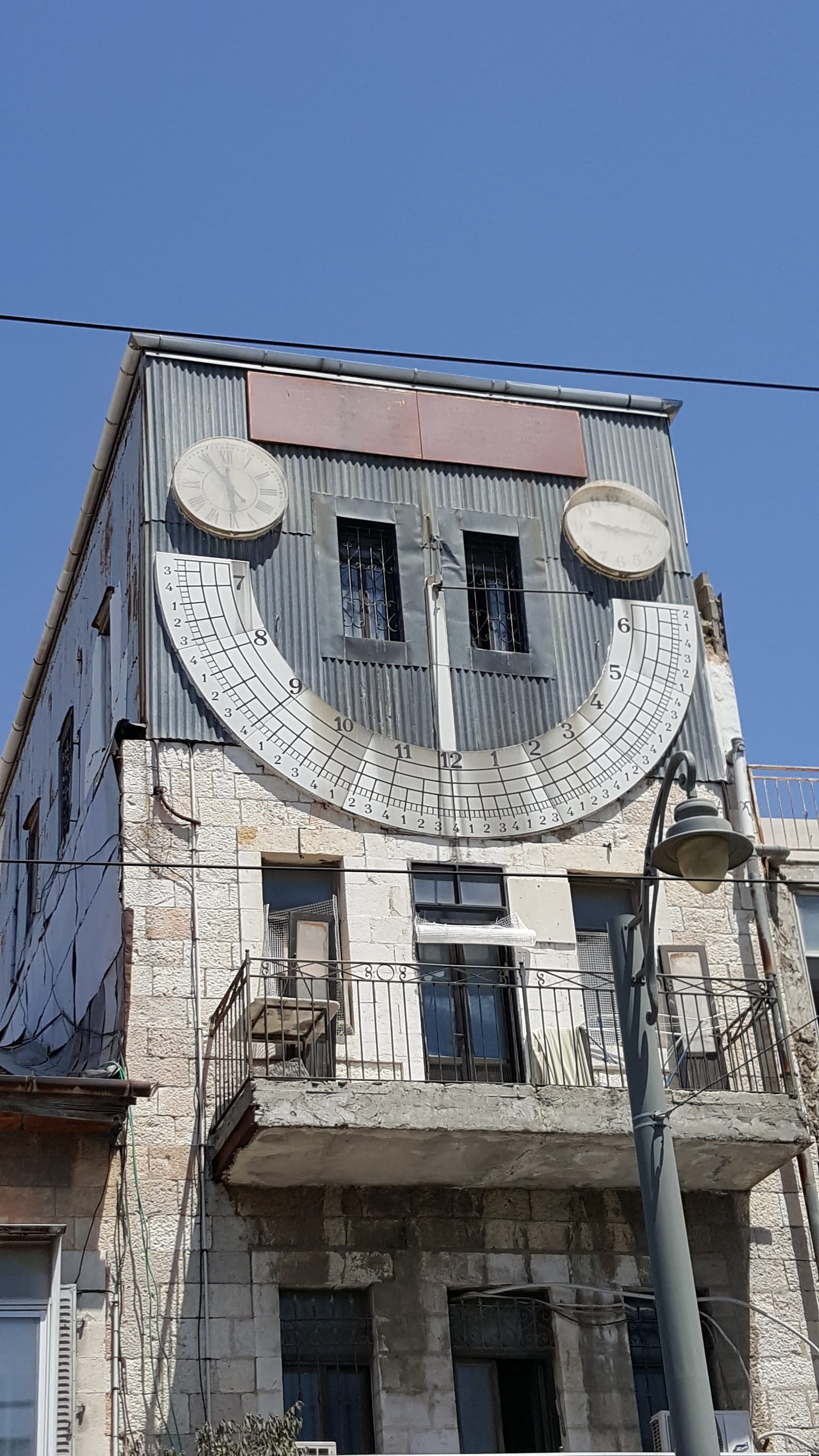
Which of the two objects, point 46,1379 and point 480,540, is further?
point 480,540

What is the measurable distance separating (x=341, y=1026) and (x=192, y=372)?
694 centimetres

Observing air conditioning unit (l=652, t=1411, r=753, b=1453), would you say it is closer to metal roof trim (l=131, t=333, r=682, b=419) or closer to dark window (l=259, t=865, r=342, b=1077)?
dark window (l=259, t=865, r=342, b=1077)

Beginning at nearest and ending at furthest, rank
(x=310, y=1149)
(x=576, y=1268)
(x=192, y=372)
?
1. (x=310, y=1149)
2. (x=576, y=1268)
3. (x=192, y=372)

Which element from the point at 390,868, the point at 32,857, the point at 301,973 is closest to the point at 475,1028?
the point at 390,868

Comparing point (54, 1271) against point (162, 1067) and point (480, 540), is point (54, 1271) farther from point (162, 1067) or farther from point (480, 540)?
point (480, 540)

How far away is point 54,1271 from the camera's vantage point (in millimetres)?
14672

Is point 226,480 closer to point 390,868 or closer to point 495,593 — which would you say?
point 495,593

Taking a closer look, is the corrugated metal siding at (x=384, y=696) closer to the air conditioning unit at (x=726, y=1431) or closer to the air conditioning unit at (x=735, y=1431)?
the air conditioning unit at (x=726, y=1431)

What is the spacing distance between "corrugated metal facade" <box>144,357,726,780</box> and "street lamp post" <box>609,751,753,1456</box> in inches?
264

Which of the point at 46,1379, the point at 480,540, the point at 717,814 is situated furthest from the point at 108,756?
the point at 717,814

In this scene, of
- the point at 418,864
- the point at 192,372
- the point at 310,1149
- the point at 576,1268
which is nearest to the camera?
the point at 310,1149

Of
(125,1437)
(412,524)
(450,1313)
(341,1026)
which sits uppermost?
(412,524)

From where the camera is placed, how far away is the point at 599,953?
1775 centimetres

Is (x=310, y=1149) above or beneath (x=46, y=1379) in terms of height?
above
